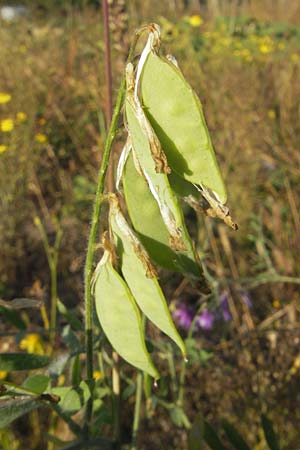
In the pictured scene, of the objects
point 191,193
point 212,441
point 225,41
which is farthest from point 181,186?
point 225,41

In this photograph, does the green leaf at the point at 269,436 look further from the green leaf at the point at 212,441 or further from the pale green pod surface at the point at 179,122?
the pale green pod surface at the point at 179,122

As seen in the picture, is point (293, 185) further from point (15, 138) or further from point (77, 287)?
point (15, 138)

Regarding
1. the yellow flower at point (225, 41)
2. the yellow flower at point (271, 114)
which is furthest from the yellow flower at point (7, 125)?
the yellow flower at point (225, 41)

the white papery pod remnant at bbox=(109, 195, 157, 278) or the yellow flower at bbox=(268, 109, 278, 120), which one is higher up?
the white papery pod remnant at bbox=(109, 195, 157, 278)

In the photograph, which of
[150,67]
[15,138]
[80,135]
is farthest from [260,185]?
[150,67]

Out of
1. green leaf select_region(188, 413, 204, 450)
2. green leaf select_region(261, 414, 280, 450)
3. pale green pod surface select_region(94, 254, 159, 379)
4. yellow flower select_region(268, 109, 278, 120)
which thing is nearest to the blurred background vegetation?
yellow flower select_region(268, 109, 278, 120)

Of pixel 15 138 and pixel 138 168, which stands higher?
pixel 138 168

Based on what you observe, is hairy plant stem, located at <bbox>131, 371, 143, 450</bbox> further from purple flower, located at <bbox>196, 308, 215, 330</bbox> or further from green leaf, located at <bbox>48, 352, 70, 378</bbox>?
purple flower, located at <bbox>196, 308, 215, 330</bbox>
